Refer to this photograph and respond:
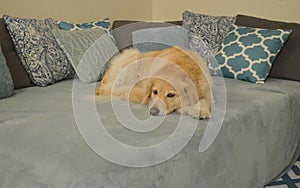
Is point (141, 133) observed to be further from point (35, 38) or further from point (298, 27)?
point (298, 27)

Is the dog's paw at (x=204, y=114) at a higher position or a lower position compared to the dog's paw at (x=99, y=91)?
higher

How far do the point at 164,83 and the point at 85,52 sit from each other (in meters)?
0.92

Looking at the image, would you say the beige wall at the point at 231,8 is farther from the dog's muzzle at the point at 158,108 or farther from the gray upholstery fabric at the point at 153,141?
the dog's muzzle at the point at 158,108

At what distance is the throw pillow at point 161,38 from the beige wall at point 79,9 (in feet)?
2.14

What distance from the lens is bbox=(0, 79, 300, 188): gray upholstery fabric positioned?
1.26 m

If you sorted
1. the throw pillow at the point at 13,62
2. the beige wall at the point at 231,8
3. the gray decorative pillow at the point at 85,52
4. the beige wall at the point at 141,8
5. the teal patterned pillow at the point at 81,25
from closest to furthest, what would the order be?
the throw pillow at the point at 13,62
the gray decorative pillow at the point at 85,52
the teal patterned pillow at the point at 81,25
the beige wall at the point at 141,8
the beige wall at the point at 231,8

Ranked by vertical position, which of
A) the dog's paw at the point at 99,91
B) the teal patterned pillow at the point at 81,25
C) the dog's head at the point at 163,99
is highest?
the teal patterned pillow at the point at 81,25

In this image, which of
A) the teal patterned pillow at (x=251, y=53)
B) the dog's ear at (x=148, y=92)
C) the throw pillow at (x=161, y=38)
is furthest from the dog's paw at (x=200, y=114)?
the throw pillow at (x=161, y=38)

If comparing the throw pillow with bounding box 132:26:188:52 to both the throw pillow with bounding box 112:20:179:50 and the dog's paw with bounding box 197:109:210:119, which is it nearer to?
the throw pillow with bounding box 112:20:179:50

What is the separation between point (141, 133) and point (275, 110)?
0.93 metres

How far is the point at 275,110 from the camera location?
6.98 ft

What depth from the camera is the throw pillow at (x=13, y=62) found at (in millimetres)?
2379

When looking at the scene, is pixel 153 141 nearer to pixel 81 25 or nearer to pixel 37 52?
pixel 37 52

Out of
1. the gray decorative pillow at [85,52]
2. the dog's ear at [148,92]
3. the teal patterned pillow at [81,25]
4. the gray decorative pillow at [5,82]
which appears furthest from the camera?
the teal patterned pillow at [81,25]
